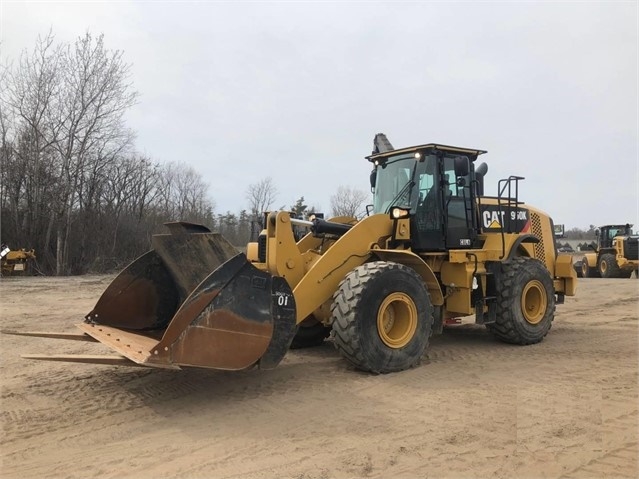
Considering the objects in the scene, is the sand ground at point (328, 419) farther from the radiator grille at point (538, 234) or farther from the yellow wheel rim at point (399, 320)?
the radiator grille at point (538, 234)

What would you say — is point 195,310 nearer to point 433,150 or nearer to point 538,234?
point 433,150

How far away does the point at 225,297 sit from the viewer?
171 inches

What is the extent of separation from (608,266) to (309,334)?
2149cm

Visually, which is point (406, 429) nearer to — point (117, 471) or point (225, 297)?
point (225, 297)

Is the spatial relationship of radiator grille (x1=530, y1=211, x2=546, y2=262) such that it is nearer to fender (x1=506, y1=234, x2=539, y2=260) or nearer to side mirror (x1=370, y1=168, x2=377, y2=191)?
fender (x1=506, y1=234, x2=539, y2=260)

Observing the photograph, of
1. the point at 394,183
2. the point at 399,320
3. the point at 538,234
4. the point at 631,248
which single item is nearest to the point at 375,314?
the point at 399,320

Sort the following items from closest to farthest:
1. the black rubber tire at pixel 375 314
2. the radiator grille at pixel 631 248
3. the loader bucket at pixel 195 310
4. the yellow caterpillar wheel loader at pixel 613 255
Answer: the loader bucket at pixel 195 310 → the black rubber tire at pixel 375 314 → the radiator grille at pixel 631 248 → the yellow caterpillar wheel loader at pixel 613 255

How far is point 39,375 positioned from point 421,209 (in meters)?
4.87

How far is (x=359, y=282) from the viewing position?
211 inches

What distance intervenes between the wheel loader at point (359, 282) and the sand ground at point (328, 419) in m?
0.46

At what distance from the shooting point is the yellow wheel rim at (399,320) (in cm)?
565

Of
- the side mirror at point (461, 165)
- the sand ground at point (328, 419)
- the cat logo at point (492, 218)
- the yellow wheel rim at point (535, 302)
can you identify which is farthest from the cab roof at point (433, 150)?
the sand ground at point (328, 419)

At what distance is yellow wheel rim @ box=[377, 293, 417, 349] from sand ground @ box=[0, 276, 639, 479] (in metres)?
0.41

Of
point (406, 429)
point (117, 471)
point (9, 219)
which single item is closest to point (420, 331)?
point (406, 429)
